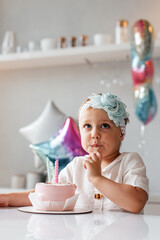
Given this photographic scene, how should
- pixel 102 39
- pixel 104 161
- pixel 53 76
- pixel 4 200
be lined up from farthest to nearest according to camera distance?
pixel 53 76 → pixel 102 39 → pixel 104 161 → pixel 4 200

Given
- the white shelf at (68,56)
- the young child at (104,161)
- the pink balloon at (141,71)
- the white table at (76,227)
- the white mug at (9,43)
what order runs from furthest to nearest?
the white mug at (9,43) < the white shelf at (68,56) < the pink balloon at (141,71) < the young child at (104,161) < the white table at (76,227)

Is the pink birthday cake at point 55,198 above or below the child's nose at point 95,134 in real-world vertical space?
below

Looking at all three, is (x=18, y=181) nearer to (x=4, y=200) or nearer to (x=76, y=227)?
(x=4, y=200)

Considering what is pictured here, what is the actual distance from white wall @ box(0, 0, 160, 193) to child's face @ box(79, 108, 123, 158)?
1.40m

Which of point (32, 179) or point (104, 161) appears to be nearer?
point (104, 161)

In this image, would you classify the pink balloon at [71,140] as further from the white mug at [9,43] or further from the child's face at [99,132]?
the child's face at [99,132]

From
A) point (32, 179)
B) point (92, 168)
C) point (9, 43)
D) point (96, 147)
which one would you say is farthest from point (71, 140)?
point (92, 168)

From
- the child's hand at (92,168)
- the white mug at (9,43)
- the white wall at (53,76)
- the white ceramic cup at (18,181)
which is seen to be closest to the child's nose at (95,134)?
the child's hand at (92,168)

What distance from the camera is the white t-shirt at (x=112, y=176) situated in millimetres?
1108

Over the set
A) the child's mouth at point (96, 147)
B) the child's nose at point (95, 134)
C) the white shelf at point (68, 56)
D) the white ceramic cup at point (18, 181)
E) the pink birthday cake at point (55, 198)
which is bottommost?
the white ceramic cup at point (18, 181)

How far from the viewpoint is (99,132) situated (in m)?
1.17

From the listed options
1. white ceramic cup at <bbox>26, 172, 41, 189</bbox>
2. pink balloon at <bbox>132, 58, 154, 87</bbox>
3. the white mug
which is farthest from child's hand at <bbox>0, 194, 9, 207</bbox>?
the white mug

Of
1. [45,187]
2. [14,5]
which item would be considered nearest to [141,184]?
[45,187]

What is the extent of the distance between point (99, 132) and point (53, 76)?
68.7 inches
